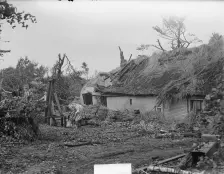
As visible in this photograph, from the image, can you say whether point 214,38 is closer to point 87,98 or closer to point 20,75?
point 20,75

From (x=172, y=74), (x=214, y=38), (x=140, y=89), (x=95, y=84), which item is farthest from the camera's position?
(x=95, y=84)

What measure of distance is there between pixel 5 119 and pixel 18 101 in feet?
1.98

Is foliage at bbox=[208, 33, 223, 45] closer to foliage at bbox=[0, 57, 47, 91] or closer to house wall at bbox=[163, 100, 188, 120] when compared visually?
house wall at bbox=[163, 100, 188, 120]

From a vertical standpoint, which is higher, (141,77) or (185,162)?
(141,77)

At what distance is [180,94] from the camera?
38.9ft

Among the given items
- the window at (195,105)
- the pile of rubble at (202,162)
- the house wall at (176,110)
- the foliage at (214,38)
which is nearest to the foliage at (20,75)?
the house wall at (176,110)

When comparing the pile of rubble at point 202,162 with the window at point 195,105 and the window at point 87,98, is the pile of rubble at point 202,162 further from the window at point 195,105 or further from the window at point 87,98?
the window at point 87,98

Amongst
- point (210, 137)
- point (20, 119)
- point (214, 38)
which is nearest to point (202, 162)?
point (210, 137)

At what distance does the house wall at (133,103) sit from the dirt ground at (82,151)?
3.43 meters

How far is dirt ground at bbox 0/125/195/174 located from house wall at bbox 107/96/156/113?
3.43 meters

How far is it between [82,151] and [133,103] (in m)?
7.08

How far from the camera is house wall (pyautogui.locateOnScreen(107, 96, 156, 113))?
1366 centimetres

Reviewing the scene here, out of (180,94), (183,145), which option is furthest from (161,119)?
(183,145)

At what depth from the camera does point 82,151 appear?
24.7ft
